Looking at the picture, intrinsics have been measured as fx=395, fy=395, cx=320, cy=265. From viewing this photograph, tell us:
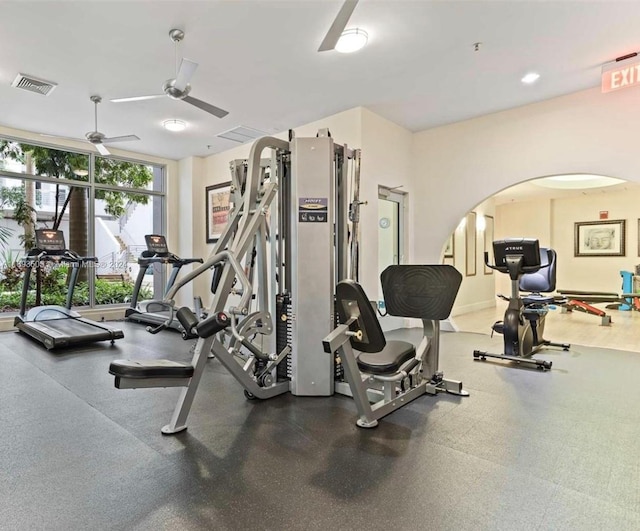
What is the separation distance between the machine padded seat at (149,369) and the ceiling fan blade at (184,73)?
2645mm

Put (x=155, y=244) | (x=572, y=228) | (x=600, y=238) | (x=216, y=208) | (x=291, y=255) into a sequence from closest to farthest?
(x=291, y=255)
(x=155, y=244)
(x=216, y=208)
(x=600, y=238)
(x=572, y=228)

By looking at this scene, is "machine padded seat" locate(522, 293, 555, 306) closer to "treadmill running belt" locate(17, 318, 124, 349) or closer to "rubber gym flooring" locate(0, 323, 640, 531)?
"rubber gym flooring" locate(0, 323, 640, 531)

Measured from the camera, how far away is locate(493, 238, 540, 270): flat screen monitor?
4113 millimetres

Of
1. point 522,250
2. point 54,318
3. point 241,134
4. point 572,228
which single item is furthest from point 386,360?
point 572,228

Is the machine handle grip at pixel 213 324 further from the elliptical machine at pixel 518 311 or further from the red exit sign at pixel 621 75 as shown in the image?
the red exit sign at pixel 621 75

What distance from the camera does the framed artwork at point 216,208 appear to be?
24.7 ft

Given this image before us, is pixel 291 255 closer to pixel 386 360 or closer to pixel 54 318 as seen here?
pixel 386 360

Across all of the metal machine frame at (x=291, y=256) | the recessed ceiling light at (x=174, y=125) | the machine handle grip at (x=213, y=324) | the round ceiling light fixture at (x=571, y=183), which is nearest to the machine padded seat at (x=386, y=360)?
the metal machine frame at (x=291, y=256)

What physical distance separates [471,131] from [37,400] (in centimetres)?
597

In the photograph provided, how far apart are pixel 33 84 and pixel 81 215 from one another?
113 inches

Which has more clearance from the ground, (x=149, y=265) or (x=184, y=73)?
(x=184, y=73)

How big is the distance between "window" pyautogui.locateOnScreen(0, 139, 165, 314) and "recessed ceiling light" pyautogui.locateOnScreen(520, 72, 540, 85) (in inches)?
263


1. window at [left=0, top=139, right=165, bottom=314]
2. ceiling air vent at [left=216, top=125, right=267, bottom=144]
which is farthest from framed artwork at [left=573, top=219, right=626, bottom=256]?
window at [left=0, top=139, right=165, bottom=314]

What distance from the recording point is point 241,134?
21.6ft
